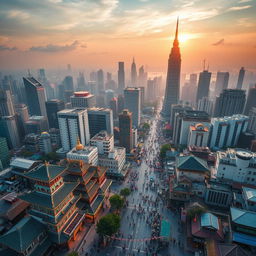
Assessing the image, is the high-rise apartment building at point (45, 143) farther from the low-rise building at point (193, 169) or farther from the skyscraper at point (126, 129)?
the low-rise building at point (193, 169)

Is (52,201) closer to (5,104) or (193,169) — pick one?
(193,169)

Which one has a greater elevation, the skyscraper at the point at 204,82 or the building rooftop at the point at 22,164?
the skyscraper at the point at 204,82

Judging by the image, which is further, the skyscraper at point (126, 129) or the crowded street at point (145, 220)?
the skyscraper at point (126, 129)

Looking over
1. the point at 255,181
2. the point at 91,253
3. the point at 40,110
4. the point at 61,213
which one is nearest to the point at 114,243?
the point at 91,253

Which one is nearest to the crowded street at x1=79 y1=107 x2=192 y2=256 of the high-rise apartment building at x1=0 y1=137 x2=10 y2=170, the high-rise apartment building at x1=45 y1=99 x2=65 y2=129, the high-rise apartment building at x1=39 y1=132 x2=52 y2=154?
the high-rise apartment building at x1=39 y1=132 x2=52 y2=154

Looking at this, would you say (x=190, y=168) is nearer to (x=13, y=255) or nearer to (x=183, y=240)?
(x=183, y=240)

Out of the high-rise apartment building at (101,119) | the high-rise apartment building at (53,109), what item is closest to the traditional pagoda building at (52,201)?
the high-rise apartment building at (101,119)
